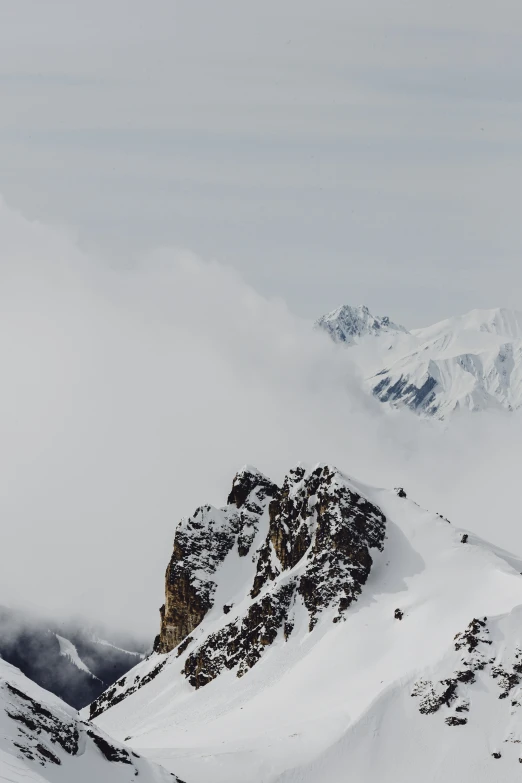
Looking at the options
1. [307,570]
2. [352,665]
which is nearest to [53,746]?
[352,665]

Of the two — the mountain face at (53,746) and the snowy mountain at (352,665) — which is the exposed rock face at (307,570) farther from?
the mountain face at (53,746)

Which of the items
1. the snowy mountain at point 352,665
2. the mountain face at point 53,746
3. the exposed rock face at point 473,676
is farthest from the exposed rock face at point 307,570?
the mountain face at point 53,746

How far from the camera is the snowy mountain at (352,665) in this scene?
5098 inches

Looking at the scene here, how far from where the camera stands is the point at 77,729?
107438 mm

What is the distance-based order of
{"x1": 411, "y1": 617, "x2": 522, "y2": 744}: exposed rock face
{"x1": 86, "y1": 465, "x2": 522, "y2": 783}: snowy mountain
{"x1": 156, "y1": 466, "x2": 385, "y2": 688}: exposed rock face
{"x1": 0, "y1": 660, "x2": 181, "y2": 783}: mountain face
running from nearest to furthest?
{"x1": 0, "y1": 660, "x2": 181, "y2": 783}: mountain face, {"x1": 86, "y1": 465, "x2": 522, "y2": 783}: snowy mountain, {"x1": 411, "y1": 617, "x2": 522, "y2": 744}: exposed rock face, {"x1": 156, "y1": 466, "x2": 385, "y2": 688}: exposed rock face

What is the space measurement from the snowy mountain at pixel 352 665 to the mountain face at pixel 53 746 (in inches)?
668

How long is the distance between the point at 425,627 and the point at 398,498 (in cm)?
4409

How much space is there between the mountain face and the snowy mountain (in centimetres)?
1697

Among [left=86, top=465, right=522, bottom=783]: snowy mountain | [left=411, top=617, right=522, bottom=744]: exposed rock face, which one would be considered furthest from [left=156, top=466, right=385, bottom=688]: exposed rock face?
[left=411, top=617, right=522, bottom=744]: exposed rock face

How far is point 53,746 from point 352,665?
214 ft

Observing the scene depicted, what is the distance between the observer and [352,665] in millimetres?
155000

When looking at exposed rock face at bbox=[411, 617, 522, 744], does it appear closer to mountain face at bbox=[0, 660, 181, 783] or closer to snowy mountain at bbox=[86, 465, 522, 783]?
snowy mountain at bbox=[86, 465, 522, 783]

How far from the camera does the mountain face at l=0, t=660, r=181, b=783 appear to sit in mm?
94875

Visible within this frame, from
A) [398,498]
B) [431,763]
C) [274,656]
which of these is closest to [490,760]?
[431,763]
